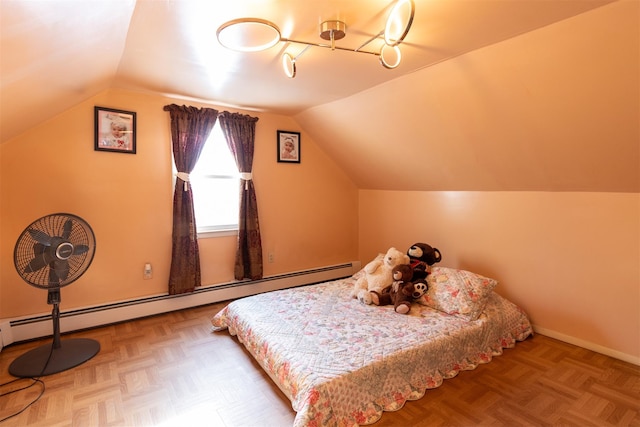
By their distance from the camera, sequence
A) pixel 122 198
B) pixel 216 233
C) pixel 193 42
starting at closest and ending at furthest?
pixel 193 42 < pixel 122 198 < pixel 216 233

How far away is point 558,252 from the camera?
272 centimetres

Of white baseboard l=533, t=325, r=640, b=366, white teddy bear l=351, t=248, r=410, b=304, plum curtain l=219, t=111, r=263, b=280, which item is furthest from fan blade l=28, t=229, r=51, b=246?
white baseboard l=533, t=325, r=640, b=366

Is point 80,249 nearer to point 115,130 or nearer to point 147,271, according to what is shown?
point 147,271

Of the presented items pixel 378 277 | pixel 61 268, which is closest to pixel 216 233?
pixel 61 268

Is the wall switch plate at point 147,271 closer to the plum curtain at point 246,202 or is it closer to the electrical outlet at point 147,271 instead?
the electrical outlet at point 147,271

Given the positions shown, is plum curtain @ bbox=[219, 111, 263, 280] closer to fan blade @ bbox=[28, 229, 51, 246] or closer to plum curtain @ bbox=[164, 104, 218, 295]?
plum curtain @ bbox=[164, 104, 218, 295]

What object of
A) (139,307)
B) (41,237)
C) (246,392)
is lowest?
(246,392)

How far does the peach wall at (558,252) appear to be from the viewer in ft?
7.86

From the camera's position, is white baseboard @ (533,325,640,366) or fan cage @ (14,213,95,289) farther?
white baseboard @ (533,325,640,366)

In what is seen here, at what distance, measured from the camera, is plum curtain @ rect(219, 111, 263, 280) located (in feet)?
12.0

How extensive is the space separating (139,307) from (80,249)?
100 centimetres

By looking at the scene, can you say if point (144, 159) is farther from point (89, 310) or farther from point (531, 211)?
point (531, 211)

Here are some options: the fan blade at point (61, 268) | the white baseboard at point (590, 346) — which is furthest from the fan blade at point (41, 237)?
the white baseboard at point (590, 346)

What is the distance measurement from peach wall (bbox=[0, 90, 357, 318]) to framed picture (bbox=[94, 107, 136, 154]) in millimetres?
53
